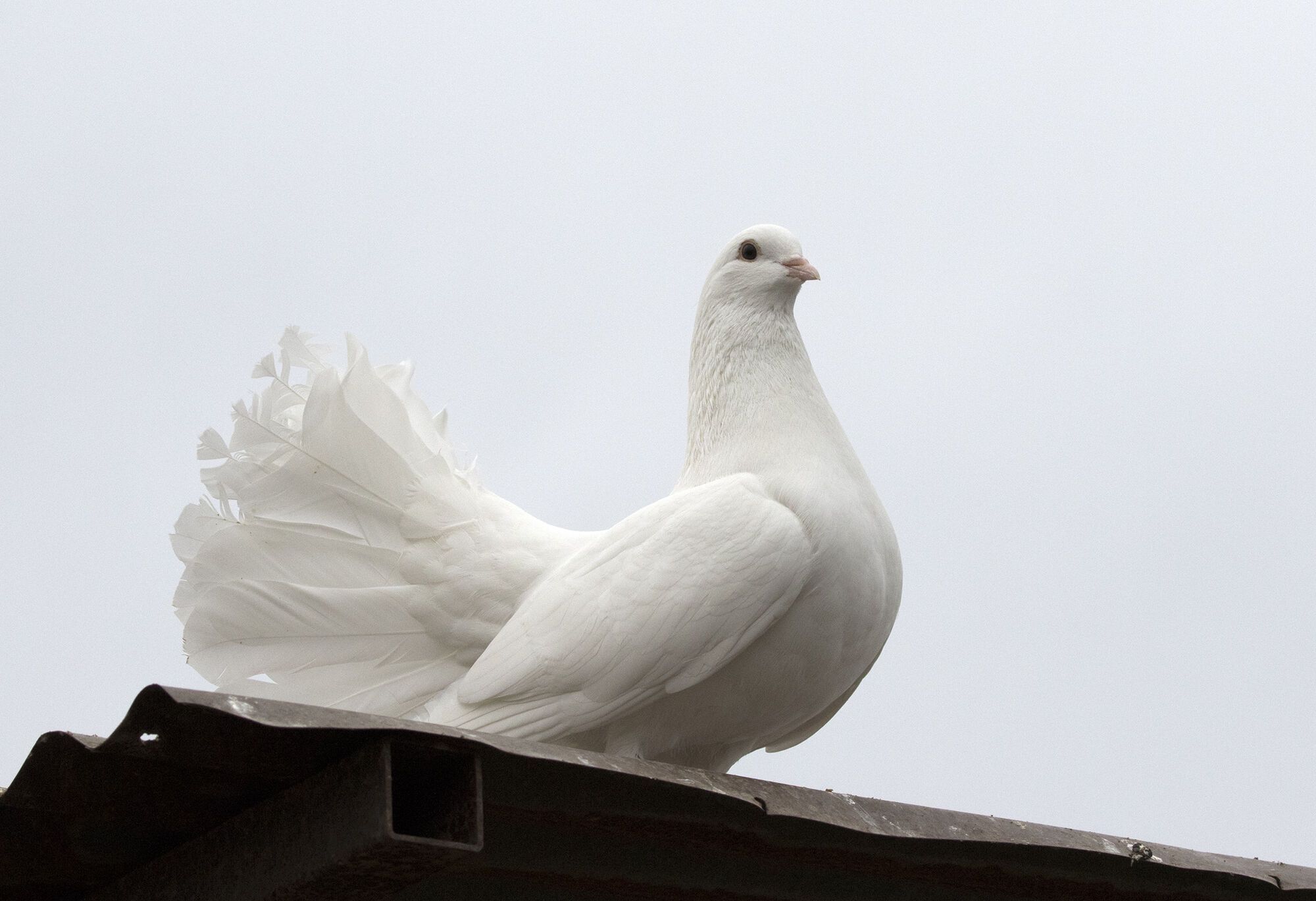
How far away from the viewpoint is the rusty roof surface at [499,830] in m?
3.13

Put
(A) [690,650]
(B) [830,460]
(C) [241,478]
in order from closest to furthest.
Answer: (A) [690,650] < (B) [830,460] < (C) [241,478]

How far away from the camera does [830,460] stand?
550cm

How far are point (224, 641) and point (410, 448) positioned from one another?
955 millimetres

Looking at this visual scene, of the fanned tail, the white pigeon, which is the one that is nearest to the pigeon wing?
the white pigeon

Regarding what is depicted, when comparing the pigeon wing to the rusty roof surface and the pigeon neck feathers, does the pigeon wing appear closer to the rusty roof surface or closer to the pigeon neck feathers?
the pigeon neck feathers

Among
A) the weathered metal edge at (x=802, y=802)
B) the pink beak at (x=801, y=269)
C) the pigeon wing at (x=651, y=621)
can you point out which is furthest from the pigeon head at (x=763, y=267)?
the weathered metal edge at (x=802, y=802)

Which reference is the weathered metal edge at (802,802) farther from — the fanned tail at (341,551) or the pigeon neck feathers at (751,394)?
the fanned tail at (341,551)

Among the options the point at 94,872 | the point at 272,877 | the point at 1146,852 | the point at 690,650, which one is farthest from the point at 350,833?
the point at 1146,852

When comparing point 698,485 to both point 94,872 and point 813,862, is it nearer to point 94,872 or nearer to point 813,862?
point 813,862

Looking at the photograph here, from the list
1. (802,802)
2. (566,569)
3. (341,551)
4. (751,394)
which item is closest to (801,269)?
(751,394)

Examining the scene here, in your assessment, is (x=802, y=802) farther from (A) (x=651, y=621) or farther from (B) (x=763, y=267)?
(B) (x=763, y=267)

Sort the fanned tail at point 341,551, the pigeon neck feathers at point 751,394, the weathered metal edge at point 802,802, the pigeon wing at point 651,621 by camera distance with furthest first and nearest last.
Answer: the fanned tail at point 341,551
the pigeon neck feathers at point 751,394
the pigeon wing at point 651,621
the weathered metal edge at point 802,802

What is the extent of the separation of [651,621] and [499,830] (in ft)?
4.43

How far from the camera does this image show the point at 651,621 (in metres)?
5.00
